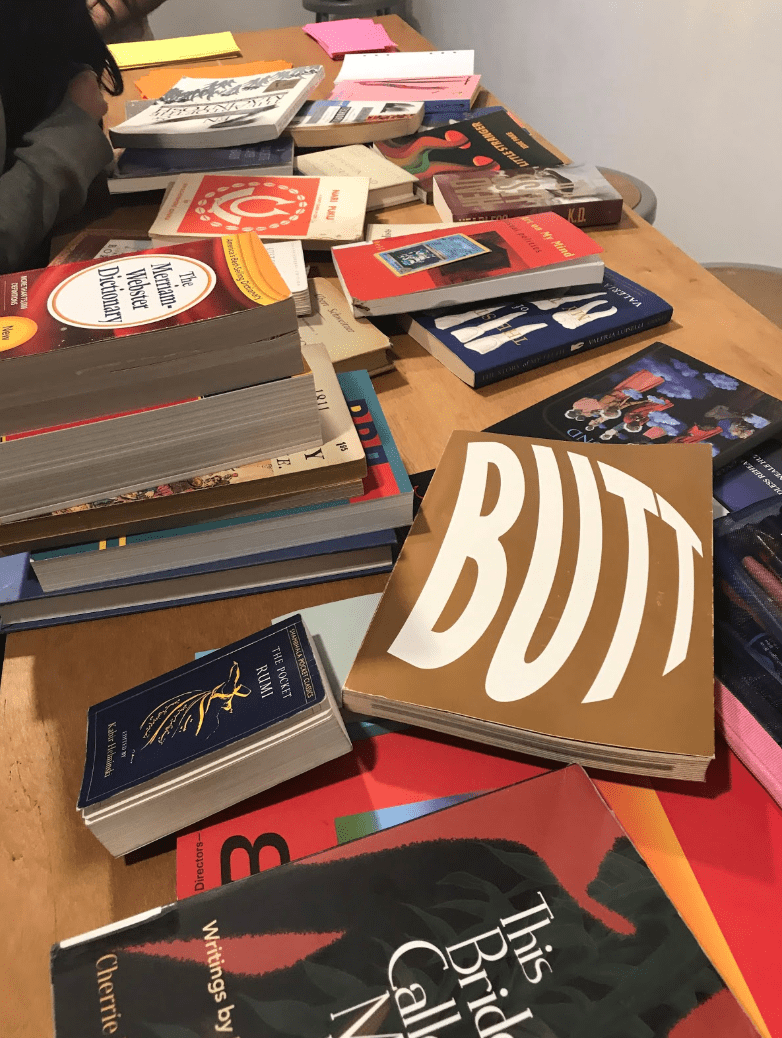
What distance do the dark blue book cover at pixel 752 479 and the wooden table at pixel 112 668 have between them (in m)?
0.15

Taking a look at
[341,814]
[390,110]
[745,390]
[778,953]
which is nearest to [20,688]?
[341,814]

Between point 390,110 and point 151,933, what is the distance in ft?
4.54

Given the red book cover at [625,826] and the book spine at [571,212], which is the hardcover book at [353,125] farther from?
the red book cover at [625,826]

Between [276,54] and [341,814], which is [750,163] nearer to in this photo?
[276,54]

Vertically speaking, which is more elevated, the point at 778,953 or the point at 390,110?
the point at 390,110

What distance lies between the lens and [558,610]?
21.4 inches

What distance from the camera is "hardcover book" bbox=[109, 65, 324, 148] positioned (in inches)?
46.3

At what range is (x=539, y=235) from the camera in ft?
3.10

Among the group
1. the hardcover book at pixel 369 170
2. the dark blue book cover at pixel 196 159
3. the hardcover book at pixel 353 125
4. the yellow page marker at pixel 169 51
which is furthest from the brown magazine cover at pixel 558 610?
the yellow page marker at pixel 169 51

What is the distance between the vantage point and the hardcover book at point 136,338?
1.62 feet

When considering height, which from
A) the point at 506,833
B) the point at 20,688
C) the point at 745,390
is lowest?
the point at 20,688

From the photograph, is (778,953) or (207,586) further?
(207,586)

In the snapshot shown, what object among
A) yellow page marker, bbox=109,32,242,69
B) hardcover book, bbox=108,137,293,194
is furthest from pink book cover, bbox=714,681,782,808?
yellow page marker, bbox=109,32,242,69

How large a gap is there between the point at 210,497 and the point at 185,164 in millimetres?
856
